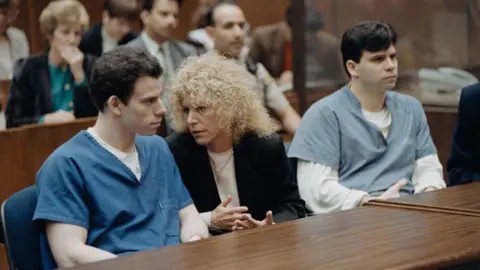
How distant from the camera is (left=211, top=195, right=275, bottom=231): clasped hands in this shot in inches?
126

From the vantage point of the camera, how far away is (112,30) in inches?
→ 235

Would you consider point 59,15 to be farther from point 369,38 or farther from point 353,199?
point 353,199

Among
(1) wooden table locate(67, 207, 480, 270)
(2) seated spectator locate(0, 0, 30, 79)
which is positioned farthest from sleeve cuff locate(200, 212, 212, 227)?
(2) seated spectator locate(0, 0, 30, 79)

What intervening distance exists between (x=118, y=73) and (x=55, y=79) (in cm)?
226

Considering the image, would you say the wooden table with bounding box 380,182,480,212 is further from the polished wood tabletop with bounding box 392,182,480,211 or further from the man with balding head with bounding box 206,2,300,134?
the man with balding head with bounding box 206,2,300,134

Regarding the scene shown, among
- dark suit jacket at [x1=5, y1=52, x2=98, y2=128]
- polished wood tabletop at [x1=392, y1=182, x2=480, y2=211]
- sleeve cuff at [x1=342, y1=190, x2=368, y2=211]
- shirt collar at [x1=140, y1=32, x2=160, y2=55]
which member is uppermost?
shirt collar at [x1=140, y1=32, x2=160, y2=55]

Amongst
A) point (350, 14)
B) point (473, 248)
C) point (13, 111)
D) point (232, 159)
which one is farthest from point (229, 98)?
point (350, 14)

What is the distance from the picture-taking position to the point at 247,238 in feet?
9.01

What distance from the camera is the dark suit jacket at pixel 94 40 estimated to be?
5.89 m

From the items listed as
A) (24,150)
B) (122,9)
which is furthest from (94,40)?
(24,150)

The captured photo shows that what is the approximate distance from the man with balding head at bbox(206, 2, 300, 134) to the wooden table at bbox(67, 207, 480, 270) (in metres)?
2.05

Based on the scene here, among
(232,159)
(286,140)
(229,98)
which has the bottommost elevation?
(286,140)

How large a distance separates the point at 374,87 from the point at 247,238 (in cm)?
133

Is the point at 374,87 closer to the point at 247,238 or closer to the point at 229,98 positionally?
the point at 229,98
